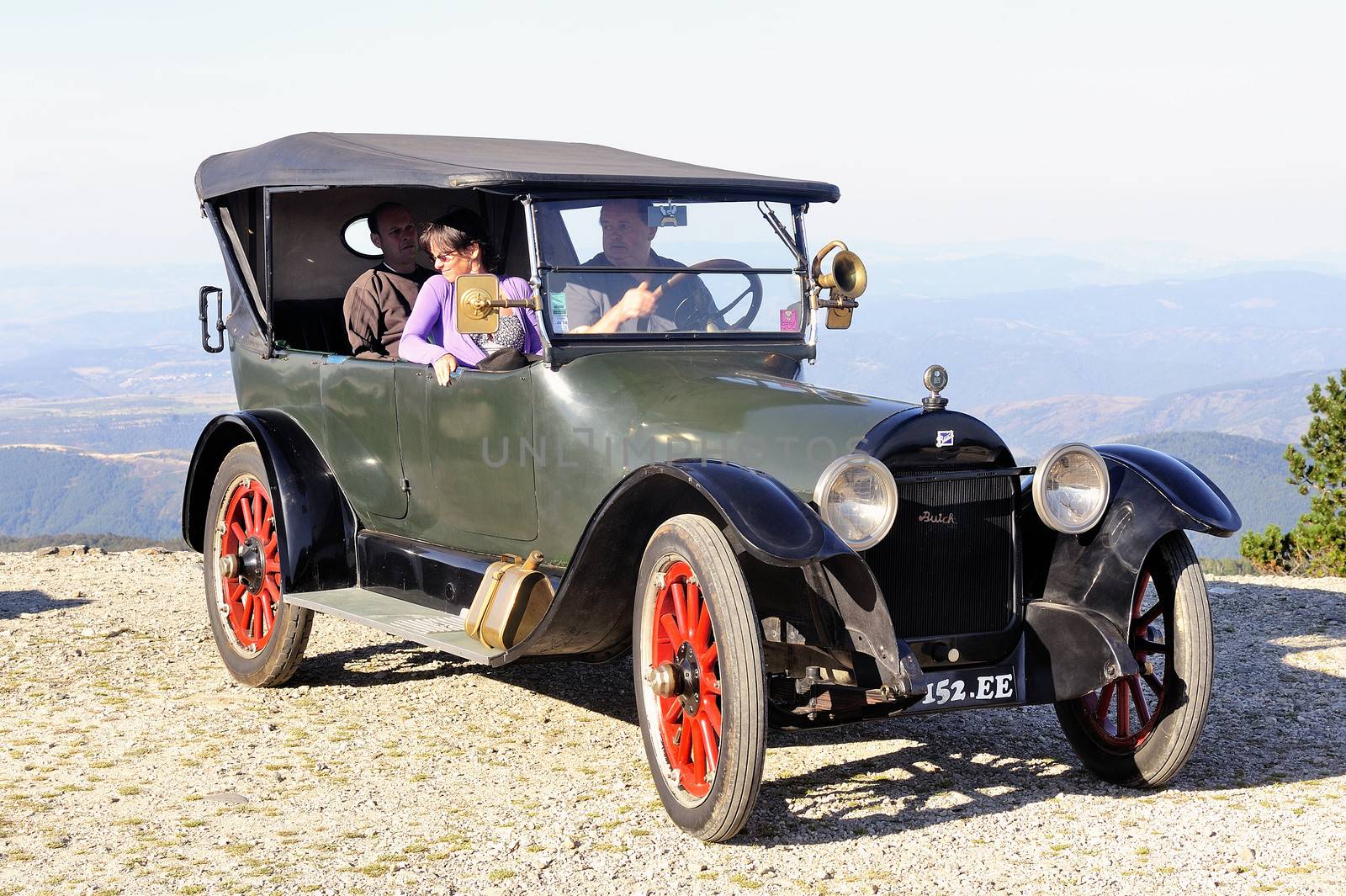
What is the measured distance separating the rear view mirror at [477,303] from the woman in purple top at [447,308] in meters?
0.51

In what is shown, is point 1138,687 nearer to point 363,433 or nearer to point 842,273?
point 842,273

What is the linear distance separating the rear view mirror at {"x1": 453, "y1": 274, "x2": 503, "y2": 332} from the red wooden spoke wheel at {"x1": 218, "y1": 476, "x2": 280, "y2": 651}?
78.1 inches

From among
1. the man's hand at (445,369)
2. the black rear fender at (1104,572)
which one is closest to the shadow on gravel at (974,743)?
the black rear fender at (1104,572)

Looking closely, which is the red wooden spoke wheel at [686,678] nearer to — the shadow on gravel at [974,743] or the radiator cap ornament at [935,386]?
the shadow on gravel at [974,743]

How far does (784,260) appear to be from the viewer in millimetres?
5789

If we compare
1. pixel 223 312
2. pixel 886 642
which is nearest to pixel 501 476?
pixel 886 642

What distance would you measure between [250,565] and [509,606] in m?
2.06

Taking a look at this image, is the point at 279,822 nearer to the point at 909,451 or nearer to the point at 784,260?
the point at 909,451

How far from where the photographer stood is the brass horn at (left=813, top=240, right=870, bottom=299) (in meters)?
5.76

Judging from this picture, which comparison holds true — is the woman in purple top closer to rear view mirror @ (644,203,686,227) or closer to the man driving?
the man driving

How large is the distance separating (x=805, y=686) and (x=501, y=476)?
1.76 meters

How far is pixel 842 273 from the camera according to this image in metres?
5.81

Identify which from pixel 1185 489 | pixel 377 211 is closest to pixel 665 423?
pixel 1185 489

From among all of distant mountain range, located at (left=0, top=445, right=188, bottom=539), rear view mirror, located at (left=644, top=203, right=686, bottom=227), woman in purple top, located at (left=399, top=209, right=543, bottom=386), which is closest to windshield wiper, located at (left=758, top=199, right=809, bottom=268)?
rear view mirror, located at (left=644, top=203, right=686, bottom=227)
